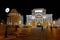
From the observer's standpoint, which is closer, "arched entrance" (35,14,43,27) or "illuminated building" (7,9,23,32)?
"illuminated building" (7,9,23,32)

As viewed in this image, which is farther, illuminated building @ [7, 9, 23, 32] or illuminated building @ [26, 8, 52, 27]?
illuminated building @ [26, 8, 52, 27]

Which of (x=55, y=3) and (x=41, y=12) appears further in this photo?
(x=55, y=3)

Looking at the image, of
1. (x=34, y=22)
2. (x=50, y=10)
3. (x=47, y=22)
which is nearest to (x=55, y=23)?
(x=47, y=22)

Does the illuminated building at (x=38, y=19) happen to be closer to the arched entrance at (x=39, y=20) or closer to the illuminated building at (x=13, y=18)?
the arched entrance at (x=39, y=20)

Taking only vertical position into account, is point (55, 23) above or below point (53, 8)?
below

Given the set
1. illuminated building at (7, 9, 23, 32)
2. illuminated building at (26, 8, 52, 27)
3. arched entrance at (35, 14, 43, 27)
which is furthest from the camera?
arched entrance at (35, 14, 43, 27)

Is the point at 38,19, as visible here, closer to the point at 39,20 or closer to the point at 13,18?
the point at 39,20

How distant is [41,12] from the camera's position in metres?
74.1

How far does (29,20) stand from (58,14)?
1974 centimetres

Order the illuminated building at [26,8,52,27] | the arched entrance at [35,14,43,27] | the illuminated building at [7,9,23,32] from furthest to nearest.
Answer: the arched entrance at [35,14,43,27], the illuminated building at [26,8,52,27], the illuminated building at [7,9,23,32]

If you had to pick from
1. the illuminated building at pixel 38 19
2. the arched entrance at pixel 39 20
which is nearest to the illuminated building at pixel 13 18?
the illuminated building at pixel 38 19

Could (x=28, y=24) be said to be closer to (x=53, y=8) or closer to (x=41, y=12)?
(x=41, y=12)

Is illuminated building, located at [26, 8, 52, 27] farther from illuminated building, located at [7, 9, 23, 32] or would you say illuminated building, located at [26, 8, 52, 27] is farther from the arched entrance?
illuminated building, located at [7, 9, 23, 32]

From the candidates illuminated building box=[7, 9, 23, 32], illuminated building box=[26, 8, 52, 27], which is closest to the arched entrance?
illuminated building box=[26, 8, 52, 27]
